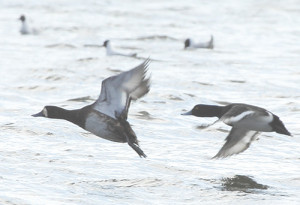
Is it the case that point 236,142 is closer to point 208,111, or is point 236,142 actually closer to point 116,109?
point 208,111

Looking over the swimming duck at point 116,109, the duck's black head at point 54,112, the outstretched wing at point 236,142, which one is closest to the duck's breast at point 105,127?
the swimming duck at point 116,109

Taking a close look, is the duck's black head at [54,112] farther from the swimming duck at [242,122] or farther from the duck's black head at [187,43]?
the duck's black head at [187,43]

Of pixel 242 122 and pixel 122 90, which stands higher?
pixel 122 90

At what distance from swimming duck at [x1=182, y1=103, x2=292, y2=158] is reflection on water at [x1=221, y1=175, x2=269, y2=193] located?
56 cm

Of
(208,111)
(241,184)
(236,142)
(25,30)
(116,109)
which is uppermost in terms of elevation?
(116,109)

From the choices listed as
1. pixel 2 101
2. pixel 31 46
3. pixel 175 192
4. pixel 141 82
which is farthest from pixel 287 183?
pixel 31 46

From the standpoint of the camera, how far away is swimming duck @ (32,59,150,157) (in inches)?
341

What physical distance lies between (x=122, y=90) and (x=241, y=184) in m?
1.65

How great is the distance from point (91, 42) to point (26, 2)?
801 centimetres

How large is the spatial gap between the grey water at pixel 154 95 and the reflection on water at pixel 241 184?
0.01 meters

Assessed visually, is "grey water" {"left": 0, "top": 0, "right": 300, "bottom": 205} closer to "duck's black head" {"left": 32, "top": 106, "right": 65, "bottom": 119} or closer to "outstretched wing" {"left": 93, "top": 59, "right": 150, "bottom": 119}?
"duck's black head" {"left": 32, "top": 106, "right": 65, "bottom": 119}

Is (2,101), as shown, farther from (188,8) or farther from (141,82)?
(188,8)

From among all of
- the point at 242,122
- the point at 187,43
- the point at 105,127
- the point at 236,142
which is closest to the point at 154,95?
the point at 236,142

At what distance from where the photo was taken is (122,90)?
881 cm
